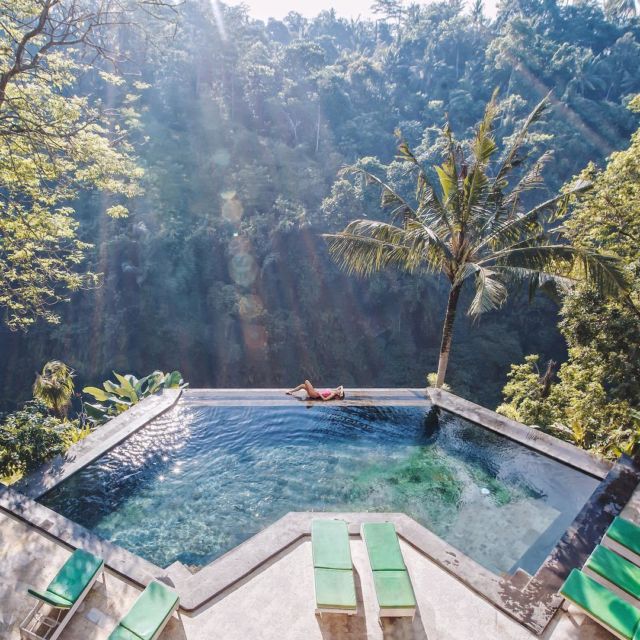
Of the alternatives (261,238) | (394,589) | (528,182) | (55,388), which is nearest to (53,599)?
(394,589)

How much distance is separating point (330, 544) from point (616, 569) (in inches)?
112

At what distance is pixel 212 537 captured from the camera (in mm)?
5090

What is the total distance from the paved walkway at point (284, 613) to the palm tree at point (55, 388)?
415cm

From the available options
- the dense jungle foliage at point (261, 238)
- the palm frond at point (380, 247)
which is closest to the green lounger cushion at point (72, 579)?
the palm frond at point (380, 247)

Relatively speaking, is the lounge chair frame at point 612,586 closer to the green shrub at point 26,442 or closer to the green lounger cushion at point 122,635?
the green lounger cushion at point 122,635

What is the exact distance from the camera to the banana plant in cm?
859

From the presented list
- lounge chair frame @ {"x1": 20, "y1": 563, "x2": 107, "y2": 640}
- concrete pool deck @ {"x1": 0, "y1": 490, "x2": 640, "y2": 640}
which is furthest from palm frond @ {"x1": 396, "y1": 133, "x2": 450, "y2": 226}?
lounge chair frame @ {"x1": 20, "y1": 563, "x2": 107, "y2": 640}

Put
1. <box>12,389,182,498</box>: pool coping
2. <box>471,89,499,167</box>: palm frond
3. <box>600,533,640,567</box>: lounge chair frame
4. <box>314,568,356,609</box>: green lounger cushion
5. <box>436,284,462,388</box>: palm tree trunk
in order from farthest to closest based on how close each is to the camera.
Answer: <box>436,284,462,388</box>: palm tree trunk < <box>471,89,499,167</box>: palm frond < <box>12,389,182,498</box>: pool coping < <box>600,533,640,567</box>: lounge chair frame < <box>314,568,356,609</box>: green lounger cushion

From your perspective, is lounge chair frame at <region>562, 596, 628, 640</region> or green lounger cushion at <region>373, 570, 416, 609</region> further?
green lounger cushion at <region>373, 570, 416, 609</region>

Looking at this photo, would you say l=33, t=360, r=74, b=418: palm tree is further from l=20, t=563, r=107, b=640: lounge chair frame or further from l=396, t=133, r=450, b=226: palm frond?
l=396, t=133, r=450, b=226: palm frond

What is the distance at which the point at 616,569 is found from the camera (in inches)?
158

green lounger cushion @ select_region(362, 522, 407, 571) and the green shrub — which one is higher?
green lounger cushion @ select_region(362, 522, 407, 571)

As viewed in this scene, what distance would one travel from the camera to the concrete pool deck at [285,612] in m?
3.65

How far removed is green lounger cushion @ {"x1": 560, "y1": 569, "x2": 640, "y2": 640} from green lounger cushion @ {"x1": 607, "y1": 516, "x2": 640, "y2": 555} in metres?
0.71
